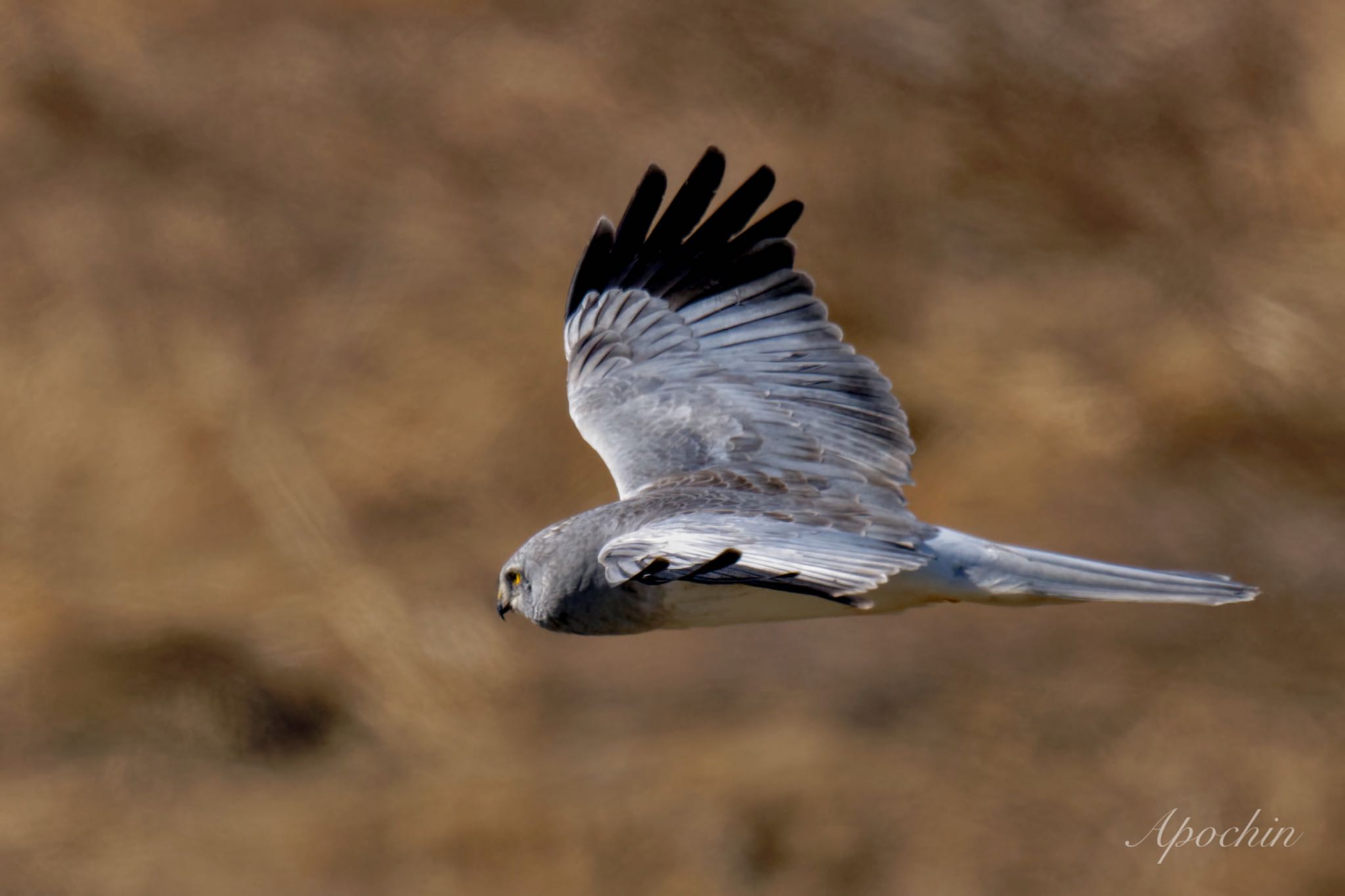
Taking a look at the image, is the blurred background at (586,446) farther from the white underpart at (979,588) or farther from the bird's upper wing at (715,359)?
the white underpart at (979,588)

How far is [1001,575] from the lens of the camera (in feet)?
20.9

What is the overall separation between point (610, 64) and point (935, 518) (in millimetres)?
5195

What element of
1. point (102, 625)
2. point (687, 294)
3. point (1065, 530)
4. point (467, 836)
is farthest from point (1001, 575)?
point (102, 625)

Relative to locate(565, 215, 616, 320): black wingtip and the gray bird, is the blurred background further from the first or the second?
the gray bird

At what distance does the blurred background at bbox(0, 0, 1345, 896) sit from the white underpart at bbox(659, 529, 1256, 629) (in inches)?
259

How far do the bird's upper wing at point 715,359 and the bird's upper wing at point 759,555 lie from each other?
852 mm

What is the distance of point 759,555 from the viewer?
5672mm

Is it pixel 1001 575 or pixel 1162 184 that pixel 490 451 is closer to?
pixel 1162 184

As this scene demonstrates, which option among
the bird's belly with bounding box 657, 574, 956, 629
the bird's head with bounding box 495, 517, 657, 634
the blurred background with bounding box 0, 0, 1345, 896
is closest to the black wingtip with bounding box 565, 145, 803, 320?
the bird's head with bounding box 495, 517, 657, 634

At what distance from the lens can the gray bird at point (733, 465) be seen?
235 inches
